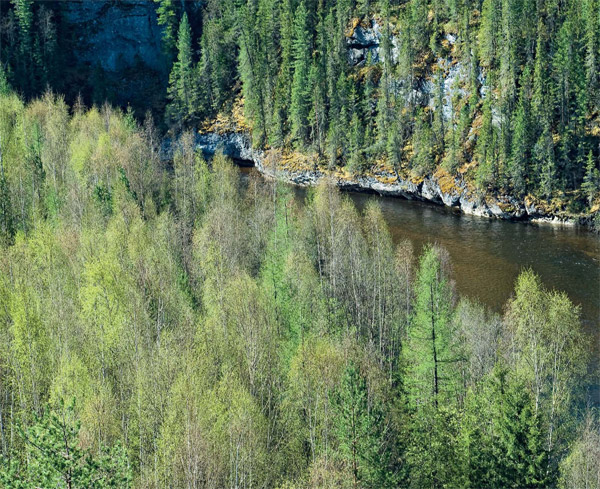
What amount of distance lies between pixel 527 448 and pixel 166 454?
648 inches

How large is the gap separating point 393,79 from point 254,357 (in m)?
85.7

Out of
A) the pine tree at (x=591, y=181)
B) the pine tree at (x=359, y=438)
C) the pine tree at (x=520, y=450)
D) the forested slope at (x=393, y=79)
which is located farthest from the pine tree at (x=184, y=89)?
the pine tree at (x=520, y=450)

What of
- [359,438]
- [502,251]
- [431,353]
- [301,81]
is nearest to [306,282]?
[431,353]

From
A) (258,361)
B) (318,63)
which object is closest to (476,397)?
(258,361)

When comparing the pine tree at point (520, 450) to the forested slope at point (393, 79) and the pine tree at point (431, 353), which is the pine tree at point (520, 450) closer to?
the pine tree at point (431, 353)

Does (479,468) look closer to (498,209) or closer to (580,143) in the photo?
(498,209)

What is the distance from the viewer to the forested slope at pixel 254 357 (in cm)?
2872

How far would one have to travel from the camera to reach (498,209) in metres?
92.7

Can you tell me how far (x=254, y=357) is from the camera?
38562mm

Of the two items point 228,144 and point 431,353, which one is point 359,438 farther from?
point 228,144

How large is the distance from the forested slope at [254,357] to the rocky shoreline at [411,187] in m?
21.0

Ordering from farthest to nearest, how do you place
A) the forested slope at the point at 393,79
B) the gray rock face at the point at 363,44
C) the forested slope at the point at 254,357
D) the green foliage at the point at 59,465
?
the gray rock face at the point at 363,44 < the forested slope at the point at 393,79 < the forested slope at the point at 254,357 < the green foliage at the point at 59,465

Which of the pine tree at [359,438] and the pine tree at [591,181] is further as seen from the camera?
the pine tree at [591,181]

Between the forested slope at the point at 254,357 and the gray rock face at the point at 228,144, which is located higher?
the gray rock face at the point at 228,144
